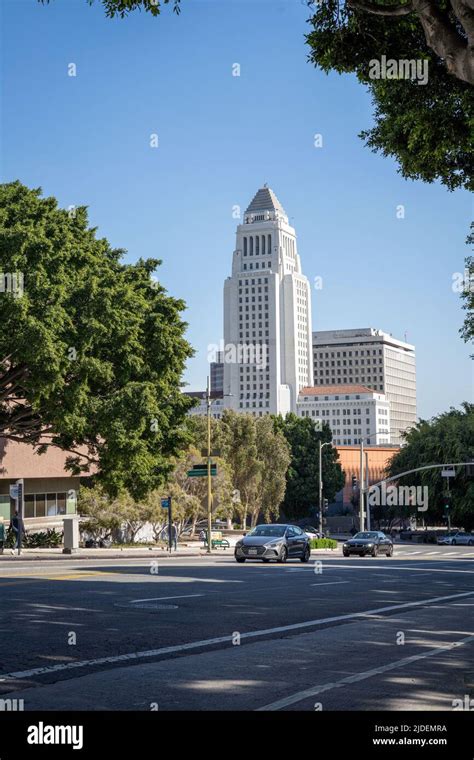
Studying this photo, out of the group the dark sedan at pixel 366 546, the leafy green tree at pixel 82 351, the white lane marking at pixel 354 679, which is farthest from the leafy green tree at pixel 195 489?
the white lane marking at pixel 354 679

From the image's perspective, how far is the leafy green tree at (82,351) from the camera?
1332 inches

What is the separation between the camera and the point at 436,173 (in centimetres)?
1723

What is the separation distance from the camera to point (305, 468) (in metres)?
108

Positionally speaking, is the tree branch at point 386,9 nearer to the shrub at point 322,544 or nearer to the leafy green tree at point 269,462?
the shrub at point 322,544

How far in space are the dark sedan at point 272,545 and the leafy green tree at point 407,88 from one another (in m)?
15.5

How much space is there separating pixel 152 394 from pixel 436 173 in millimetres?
24406

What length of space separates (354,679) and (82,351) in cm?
2838

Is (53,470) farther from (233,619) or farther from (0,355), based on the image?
(233,619)

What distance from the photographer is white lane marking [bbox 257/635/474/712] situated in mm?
7383

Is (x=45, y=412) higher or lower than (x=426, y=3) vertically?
lower

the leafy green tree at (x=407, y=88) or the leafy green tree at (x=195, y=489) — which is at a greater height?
the leafy green tree at (x=407, y=88)

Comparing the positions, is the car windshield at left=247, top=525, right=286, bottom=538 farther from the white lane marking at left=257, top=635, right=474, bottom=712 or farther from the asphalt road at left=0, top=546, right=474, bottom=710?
the white lane marking at left=257, top=635, right=474, bottom=712

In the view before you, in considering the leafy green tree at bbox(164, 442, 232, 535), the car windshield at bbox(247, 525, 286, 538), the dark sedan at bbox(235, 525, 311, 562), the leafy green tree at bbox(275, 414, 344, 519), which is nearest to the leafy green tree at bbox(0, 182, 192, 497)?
the car windshield at bbox(247, 525, 286, 538)
